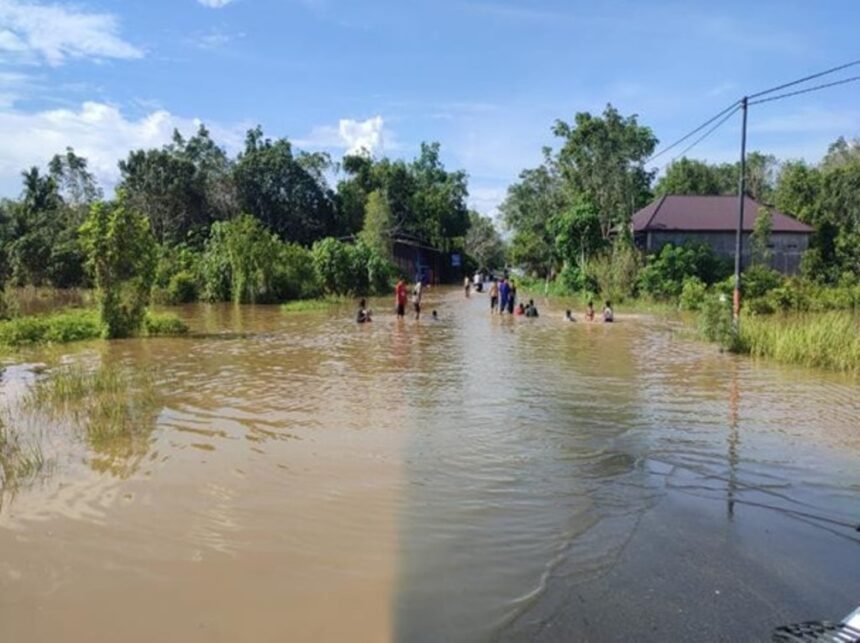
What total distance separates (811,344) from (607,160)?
114ft

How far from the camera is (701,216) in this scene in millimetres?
48344

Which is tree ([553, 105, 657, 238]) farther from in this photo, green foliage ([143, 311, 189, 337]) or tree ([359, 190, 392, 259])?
green foliage ([143, 311, 189, 337])

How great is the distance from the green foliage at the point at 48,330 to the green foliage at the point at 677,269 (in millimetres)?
28740

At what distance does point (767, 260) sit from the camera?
1811 inches

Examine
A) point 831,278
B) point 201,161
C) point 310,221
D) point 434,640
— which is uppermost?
point 201,161

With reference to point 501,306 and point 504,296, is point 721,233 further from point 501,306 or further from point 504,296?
point 501,306

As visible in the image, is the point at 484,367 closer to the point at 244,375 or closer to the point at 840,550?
the point at 244,375

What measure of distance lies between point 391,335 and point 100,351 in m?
8.64

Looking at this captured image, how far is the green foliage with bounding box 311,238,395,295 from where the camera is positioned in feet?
136

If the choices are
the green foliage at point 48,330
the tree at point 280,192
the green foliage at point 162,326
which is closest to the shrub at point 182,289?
the green foliage at point 162,326

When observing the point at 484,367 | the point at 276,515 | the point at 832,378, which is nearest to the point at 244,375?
the point at 484,367

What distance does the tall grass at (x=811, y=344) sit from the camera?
52.2 feet

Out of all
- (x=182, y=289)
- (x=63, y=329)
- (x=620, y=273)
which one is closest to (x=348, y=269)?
(x=182, y=289)

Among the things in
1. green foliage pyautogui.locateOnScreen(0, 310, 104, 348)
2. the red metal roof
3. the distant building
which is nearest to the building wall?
the distant building
